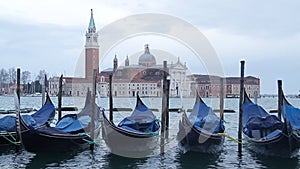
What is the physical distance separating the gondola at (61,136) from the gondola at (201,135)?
79.2 inches

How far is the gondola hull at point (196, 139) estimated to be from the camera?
8648 millimetres

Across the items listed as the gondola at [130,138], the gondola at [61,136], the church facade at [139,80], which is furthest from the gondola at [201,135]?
the church facade at [139,80]

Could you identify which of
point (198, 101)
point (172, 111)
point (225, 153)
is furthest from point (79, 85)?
point (225, 153)

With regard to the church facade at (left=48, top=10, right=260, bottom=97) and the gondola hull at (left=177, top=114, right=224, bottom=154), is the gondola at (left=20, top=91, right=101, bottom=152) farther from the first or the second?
the church facade at (left=48, top=10, right=260, bottom=97)

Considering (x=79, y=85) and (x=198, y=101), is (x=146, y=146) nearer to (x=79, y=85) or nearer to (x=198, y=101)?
(x=198, y=101)

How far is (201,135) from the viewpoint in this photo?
861 centimetres

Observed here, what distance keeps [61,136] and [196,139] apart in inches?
111

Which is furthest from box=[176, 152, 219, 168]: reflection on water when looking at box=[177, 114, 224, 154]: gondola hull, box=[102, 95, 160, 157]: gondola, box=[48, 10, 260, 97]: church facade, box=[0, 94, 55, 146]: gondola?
box=[48, 10, 260, 97]: church facade

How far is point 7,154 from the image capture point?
29.1 ft

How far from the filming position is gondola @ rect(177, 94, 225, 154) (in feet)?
28.5

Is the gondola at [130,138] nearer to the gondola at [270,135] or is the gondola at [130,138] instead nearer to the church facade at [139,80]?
the gondola at [270,135]

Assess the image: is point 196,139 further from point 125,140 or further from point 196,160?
point 125,140

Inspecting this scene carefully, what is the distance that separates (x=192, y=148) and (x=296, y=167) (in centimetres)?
216

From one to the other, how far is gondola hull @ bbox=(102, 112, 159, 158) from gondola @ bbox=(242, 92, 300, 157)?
7.45ft
